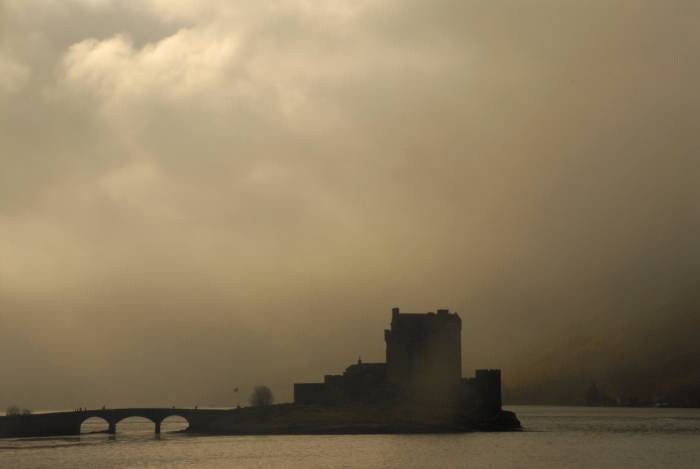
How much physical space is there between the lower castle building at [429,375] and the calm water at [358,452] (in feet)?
32.8

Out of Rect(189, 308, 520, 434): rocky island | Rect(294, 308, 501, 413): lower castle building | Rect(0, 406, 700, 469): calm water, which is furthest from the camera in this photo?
Rect(294, 308, 501, 413): lower castle building

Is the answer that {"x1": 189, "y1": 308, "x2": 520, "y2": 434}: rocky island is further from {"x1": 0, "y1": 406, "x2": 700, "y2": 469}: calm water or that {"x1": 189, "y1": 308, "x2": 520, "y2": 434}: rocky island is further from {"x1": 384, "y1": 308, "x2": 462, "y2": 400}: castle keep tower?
{"x1": 0, "y1": 406, "x2": 700, "y2": 469}: calm water

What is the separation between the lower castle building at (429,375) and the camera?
19388 cm

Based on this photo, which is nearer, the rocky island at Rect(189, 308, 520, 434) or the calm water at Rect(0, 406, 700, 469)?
the calm water at Rect(0, 406, 700, 469)

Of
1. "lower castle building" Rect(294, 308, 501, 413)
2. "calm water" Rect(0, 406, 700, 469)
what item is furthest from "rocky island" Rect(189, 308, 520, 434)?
"calm water" Rect(0, 406, 700, 469)

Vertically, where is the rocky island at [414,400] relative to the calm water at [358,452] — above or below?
above

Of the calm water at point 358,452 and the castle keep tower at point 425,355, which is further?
the castle keep tower at point 425,355

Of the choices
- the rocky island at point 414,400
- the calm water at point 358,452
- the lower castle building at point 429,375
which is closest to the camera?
the calm water at point 358,452

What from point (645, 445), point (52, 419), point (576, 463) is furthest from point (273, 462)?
point (52, 419)

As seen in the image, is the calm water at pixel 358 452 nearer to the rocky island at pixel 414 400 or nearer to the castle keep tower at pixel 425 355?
the rocky island at pixel 414 400

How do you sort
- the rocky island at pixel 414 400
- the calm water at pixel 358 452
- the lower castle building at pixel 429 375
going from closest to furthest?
1. the calm water at pixel 358 452
2. the rocky island at pixel 414 400
3. the lower castle building at pixel 429 375

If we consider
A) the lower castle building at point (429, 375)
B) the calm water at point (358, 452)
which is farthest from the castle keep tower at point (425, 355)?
the calm water at point (358, 452)

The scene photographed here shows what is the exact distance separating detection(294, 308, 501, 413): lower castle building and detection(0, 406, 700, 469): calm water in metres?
9.99

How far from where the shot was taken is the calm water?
128 meters
